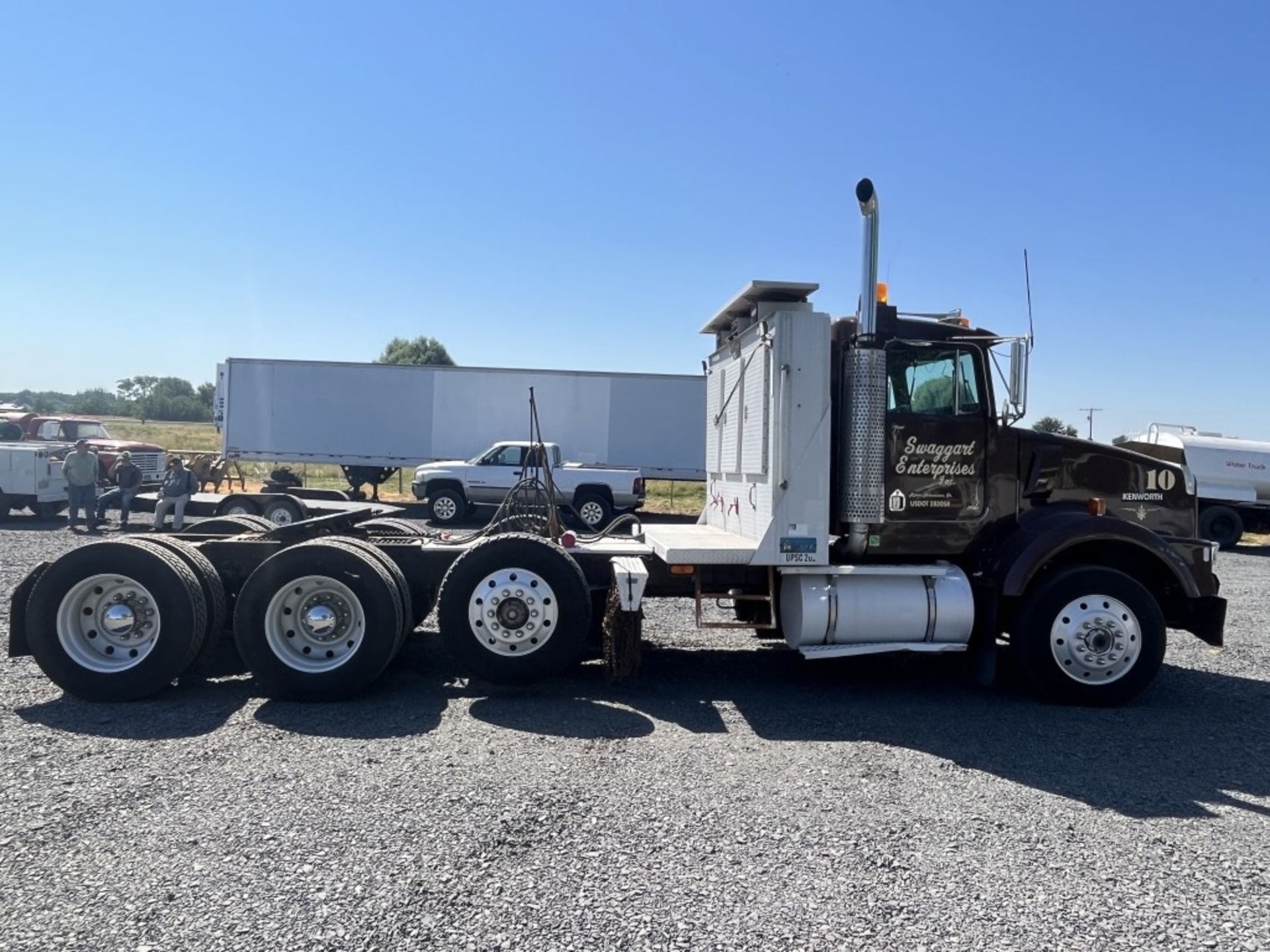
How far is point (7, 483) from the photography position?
58.9 ft

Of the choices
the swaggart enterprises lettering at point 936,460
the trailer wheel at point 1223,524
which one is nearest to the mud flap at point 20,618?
the swaggart enterprises lettering at point 936,460

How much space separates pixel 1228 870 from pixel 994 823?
93 centimetres

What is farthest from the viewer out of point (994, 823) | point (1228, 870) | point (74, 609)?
point (74, 609)

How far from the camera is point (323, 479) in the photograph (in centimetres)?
3481

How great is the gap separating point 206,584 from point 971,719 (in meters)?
5.25

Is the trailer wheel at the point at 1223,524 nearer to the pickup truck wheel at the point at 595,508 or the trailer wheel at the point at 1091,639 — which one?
the pickup truck wheel at the point at 595,508

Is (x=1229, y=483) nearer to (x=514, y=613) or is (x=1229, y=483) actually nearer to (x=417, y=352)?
(x=514, y=613)

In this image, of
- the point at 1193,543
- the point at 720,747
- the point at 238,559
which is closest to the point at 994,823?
the point at 720,747

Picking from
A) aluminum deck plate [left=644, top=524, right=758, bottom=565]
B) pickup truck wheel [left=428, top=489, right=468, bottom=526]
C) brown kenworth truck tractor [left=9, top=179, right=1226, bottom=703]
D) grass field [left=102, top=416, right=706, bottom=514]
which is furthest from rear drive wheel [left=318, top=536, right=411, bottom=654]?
grass field [left=102, top=416, right=706, bottom=514]

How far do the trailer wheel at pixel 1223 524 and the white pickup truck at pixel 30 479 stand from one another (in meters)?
23.8

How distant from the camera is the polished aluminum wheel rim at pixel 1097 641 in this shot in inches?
247

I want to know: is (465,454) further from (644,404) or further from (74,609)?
(74,609)

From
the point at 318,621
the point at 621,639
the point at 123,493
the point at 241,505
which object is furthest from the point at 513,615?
the point at 123,493

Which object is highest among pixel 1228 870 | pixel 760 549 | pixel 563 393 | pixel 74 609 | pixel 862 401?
pixel 563 393
